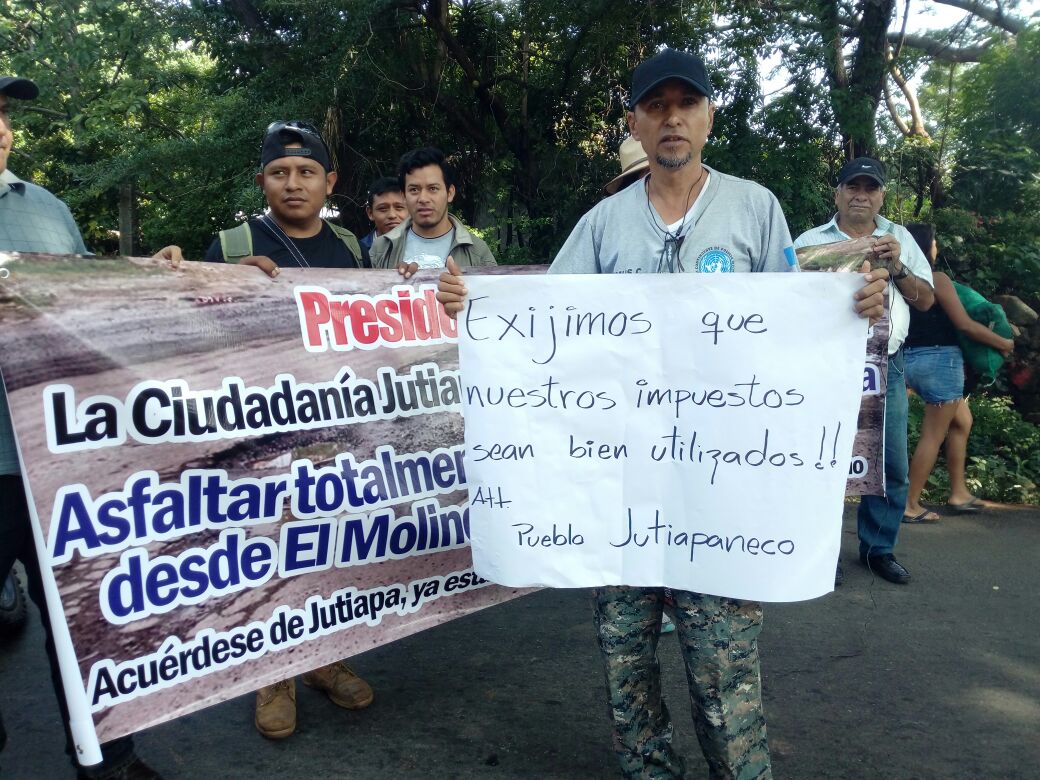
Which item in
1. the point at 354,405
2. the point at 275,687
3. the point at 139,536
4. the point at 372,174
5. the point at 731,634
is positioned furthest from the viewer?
the point at 372,174

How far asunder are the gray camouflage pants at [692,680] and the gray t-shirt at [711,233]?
924mm

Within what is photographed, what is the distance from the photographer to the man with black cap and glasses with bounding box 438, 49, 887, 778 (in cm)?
231

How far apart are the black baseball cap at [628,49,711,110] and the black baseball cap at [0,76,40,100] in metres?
1.82

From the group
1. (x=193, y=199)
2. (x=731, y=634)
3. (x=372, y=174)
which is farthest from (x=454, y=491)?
(x=193, y=199)

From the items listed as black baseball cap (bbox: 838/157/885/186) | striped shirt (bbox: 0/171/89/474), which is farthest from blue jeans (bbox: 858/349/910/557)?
striped shirt (bbox: 0/171/89/474)

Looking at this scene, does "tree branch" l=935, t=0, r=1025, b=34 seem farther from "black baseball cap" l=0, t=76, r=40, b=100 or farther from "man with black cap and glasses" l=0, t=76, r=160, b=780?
"man with black cap and glasses" l=0, t=76, r=160, b=780

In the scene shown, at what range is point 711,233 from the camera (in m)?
2.46

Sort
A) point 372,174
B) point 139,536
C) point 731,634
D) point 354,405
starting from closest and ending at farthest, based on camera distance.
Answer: point 731,634, point 139,536, point 354,405, point 372,174

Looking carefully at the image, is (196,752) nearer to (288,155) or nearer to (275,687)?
(275,687)

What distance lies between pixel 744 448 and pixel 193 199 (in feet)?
27.4

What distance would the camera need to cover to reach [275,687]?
3105mm

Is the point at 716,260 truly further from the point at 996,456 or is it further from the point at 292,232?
the point at 996,456

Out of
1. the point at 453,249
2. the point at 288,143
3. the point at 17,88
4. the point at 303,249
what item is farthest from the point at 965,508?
the point at 17,88

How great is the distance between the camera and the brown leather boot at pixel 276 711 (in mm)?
3027
